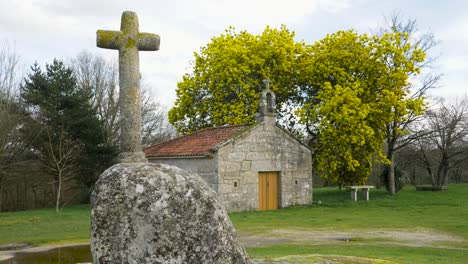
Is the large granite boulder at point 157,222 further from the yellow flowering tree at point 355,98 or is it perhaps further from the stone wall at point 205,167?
the yellow flowering tree at point 355,98

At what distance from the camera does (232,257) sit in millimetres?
4875

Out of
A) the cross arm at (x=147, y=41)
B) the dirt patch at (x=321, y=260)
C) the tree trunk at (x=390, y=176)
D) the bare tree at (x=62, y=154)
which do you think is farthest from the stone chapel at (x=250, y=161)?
the dirt patch at (x=321, y=260)

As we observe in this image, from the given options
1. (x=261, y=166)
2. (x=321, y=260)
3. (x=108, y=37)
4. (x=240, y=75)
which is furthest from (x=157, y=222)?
(x=240, y=75)

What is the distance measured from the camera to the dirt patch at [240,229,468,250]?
14164 mm

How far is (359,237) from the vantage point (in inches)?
599

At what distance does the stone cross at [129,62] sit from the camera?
40.0ft

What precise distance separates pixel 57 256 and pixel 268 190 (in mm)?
13463

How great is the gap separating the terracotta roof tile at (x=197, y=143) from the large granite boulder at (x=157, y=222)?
18011 millimetres

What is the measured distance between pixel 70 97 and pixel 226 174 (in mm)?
13238

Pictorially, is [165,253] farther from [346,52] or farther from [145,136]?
[145,136]

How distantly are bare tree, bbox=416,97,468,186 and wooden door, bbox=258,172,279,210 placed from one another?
12.6 m

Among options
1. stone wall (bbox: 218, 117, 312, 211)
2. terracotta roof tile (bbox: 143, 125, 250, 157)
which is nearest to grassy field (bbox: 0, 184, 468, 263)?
stone wall (bbox: 218, 117, 312, 211)

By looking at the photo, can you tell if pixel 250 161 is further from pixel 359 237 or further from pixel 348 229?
pixel 359 237

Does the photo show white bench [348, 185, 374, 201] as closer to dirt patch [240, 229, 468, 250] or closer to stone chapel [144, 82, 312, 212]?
stone chapel [144, 82, 312, 212]
